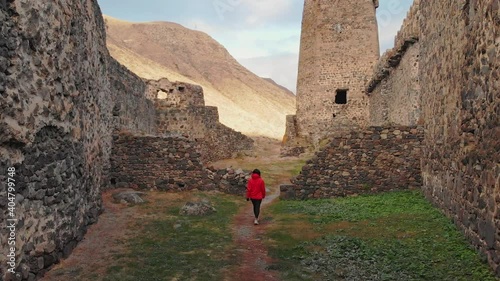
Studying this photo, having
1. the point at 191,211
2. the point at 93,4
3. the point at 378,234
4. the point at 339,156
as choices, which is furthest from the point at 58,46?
the point at 339,156

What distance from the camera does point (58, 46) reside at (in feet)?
22.2

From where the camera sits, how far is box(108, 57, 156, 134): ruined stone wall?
49.2 ft

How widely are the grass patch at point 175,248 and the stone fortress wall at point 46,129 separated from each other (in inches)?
46.3

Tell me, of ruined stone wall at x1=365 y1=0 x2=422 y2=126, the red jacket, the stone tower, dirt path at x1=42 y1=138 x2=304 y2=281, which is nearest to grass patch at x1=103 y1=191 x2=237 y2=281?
dirt path at x1=42 y1=138 x2=304 y2=281

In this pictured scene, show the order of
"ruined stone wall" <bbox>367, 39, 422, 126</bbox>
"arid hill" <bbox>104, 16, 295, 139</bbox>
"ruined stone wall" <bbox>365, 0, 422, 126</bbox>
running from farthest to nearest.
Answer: "arid hill" <bbox>104, 16, 295, 139</bbox> → "ruined stone wall" <bbox>367, 39, 422, 126</bbox> → "ruined stone wall" <bbox>365, 0, 422, 126</bbox>

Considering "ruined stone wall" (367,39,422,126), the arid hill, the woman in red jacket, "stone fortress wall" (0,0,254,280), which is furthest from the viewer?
the arid hill

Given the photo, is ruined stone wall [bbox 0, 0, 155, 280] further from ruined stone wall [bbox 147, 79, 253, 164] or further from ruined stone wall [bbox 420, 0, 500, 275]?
ruined stone wall [bbox 147, 79, 253, 164]

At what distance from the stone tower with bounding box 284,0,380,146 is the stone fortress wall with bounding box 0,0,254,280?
65.1ft

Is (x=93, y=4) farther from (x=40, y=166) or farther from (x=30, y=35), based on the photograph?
(x=40, y=166)

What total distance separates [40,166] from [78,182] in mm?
1802

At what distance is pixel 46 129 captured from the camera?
630 cm

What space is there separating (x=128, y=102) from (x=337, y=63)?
15.8 m

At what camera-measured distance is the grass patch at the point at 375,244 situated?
5820mm

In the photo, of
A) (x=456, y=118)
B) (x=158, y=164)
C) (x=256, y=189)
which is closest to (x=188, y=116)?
(x=158, y=164)
